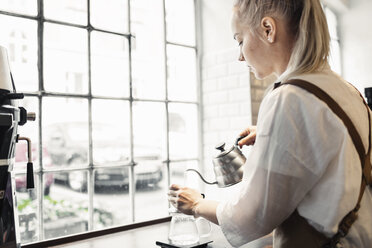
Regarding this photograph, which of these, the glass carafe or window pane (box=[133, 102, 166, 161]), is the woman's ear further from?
window pane (box=[133, 102, 166, 161])

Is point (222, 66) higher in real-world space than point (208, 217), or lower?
higher

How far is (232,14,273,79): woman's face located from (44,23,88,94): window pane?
1.02 meters

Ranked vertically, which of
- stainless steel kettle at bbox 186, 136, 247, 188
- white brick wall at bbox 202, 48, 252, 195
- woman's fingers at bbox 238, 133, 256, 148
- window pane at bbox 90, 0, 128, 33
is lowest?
stainless steel kettle at bbox 186, 136, 247, 188

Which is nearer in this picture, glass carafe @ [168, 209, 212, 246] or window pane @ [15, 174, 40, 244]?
glass carafe @ [168, 209, 212, 246]

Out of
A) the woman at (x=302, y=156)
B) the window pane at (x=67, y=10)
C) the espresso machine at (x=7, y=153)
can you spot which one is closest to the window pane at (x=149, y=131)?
the window pane at (x=67, y=10)

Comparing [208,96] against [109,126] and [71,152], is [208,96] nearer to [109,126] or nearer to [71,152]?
[109,126]

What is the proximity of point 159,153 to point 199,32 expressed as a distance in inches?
36.2

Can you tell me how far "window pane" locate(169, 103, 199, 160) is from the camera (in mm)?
2332

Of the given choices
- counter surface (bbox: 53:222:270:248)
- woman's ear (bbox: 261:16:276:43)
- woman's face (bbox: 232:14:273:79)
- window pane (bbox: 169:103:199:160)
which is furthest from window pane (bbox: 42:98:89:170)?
woman's ear (bbox: 261:16:276:43)

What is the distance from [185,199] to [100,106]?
94 cm

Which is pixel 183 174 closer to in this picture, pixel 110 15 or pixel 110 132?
pixel 110 132

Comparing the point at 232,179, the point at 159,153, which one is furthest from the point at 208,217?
the point at 159,153

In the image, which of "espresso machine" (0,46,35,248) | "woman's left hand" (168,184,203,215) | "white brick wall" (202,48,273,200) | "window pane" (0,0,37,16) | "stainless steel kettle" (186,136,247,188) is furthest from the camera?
"white brick wall" (202,48,273,200)

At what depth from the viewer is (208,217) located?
1.12 metres
